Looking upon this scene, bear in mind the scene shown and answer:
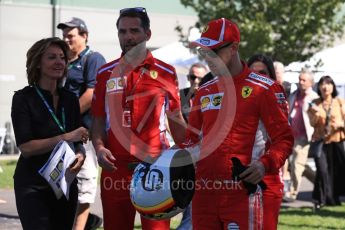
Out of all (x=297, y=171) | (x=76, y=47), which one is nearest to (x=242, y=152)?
(x=76, y=47)

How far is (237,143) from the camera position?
236 inches

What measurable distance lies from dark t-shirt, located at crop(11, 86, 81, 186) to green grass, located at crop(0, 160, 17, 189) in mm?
10361

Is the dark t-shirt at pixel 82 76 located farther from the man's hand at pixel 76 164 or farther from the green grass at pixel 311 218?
the green grass at pixel 311 218

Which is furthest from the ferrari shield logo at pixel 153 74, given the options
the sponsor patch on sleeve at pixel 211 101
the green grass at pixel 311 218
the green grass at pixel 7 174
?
the green grass at pixel 7 174

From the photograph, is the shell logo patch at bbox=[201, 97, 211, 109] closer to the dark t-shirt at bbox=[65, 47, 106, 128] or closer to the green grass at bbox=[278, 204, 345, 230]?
the dark t-shirt at bbox=[65, 47, 106, 128]

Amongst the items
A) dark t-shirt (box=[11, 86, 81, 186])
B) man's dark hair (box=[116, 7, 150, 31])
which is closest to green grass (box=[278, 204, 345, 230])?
man's dark hair (box=[116, 7, 150, 31])

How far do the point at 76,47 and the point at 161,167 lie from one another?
347cm

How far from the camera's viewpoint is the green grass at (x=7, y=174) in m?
17.5

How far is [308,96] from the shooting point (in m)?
14.9

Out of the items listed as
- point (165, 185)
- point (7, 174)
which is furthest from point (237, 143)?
point (7, 174)

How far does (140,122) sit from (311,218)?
21.2 feet

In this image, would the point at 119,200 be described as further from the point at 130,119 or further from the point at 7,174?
the point at 7,174

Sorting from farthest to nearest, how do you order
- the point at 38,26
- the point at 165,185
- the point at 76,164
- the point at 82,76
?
the point at 38,26
the point at 82,76
the point at 76,164
the point at 165,185

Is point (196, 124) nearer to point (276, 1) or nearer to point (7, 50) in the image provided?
point (276, 1)
